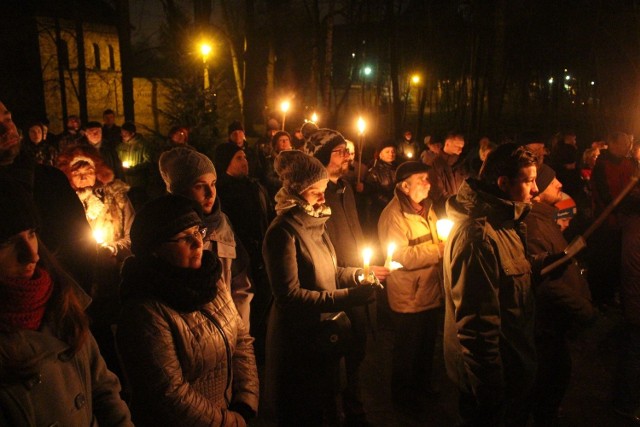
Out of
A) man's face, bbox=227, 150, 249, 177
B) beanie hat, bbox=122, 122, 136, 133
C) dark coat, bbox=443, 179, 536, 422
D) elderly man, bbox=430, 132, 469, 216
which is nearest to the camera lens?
dark coat, bbox=443, 179, 536, 422

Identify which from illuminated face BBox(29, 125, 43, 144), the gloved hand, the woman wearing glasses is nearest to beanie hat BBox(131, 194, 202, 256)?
the woman wearing glasses

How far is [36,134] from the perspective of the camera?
30.4ft

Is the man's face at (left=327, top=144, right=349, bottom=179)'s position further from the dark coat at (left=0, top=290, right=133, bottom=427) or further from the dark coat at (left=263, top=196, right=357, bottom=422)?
the dark coat at (left=0, top=290, right=133, bottom=427)

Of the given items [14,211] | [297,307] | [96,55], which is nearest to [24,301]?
[14,211]

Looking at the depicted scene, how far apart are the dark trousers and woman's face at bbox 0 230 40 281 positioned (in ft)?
10.6

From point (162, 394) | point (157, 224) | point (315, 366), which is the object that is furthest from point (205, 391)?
point (315, 366)

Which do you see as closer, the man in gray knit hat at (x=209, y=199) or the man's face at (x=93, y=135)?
the man in gray knit hat at (x=209, y=199)

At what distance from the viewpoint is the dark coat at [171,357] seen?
2275 millimetres

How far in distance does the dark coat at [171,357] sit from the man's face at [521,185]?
177 centimetres

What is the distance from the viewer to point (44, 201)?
3348 millimetres

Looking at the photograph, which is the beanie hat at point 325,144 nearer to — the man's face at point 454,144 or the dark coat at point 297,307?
the dark coat at point 297,307

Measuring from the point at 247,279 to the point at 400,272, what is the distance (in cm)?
147

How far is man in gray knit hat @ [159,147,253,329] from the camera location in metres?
3.51

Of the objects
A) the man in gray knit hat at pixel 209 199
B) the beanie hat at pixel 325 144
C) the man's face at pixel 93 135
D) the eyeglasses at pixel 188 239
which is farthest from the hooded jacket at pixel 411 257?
the man's face at pixel 93 135
